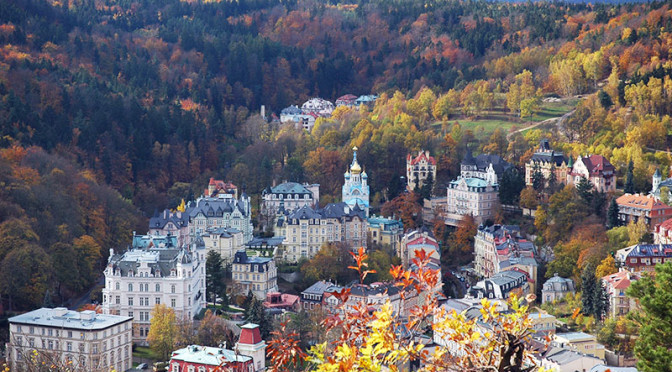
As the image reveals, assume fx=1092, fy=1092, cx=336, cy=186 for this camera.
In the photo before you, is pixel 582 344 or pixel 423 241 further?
pixel 423 241

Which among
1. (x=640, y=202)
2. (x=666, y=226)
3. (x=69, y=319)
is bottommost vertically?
(x=69, y=319)

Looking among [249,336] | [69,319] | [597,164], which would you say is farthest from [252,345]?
[597,164]

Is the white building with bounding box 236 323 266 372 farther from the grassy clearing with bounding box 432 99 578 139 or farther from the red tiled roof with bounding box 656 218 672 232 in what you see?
the grassy clearing with bounding box 432 99 578 139

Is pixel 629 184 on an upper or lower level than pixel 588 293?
upper

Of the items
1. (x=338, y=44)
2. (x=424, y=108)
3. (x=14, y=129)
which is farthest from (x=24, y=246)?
(x=338, y=44)

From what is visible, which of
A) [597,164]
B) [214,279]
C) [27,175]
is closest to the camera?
[214,279]

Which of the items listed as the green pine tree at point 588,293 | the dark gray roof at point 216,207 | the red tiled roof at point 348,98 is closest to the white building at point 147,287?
the dark gray roof at point 216,207

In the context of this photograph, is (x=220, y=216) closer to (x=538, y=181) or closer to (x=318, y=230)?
(x=318, y=230)
